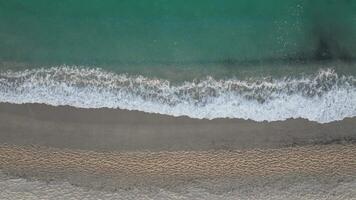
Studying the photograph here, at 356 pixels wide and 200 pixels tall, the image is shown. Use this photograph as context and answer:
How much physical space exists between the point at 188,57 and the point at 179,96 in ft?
1.07

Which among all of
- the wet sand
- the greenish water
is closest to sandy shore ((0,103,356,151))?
the wet sand

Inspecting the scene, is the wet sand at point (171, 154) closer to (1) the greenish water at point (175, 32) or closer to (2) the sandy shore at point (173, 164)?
(2) the sandy shore at point (173, 164)

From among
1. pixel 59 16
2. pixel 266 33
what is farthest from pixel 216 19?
pixel 59 16

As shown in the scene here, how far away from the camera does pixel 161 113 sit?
375cm

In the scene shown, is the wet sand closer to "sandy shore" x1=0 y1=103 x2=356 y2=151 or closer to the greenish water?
"sandy shore" x1=0 y1=103 x2=356 y2=151

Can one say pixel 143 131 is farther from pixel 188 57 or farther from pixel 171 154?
pixel 188 57

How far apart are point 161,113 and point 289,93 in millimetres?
807

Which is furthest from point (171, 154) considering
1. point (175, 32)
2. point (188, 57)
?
point (175, 32)

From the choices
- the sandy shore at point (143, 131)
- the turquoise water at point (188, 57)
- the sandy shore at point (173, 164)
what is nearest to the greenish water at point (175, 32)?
the turquoise water at point (188, 57)

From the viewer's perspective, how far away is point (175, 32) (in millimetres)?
4199

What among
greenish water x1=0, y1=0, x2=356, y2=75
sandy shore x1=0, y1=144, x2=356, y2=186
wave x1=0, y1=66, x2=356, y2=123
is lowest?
sandy shore x1=0, y1=144, x2=356, y2=186

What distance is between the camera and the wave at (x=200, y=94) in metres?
3.75

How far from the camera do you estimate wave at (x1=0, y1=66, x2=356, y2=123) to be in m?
3.75

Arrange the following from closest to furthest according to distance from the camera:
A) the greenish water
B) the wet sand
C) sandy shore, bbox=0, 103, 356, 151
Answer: the wet sand
sandy shore, bbox=0, 103, 356, 151
the greenish water
